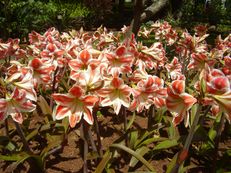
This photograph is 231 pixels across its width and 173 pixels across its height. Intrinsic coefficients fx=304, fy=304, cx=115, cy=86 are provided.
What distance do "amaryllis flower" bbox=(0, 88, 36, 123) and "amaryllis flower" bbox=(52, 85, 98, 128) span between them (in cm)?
22

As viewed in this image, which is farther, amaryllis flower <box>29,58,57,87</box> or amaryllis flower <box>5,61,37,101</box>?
amaryllis flower <box>29,58,57,87</box>

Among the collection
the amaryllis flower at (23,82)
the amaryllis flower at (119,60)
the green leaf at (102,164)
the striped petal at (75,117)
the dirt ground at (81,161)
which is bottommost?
the dirt ground at (81,161)

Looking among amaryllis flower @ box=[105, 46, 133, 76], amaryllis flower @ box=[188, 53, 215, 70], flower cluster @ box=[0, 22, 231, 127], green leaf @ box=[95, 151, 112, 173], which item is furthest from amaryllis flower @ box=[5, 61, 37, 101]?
amaryllis flower @ box=[188, 53, 215, 70]

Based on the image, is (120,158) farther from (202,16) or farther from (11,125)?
(202,16)

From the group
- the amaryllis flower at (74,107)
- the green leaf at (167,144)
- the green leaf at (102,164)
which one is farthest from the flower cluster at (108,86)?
the green leaf at (167,144)

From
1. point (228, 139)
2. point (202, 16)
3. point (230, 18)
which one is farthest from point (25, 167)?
point (230, 18)

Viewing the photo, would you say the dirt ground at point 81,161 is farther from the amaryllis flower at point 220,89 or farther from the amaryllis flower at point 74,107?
the amaryllis flower at point 220,89

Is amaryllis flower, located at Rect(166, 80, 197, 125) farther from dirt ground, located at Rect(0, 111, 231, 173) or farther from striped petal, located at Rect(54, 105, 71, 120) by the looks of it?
dirt ground, located at Rect(0, 111, 231, 173)

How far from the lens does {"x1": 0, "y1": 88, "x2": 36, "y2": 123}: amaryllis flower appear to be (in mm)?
1747

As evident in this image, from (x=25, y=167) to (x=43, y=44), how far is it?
119 cm

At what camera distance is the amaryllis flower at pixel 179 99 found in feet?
5.18

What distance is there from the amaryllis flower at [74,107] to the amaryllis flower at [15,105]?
0.74ft

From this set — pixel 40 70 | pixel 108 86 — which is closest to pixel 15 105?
pixel 40 70

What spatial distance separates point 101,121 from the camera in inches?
133
